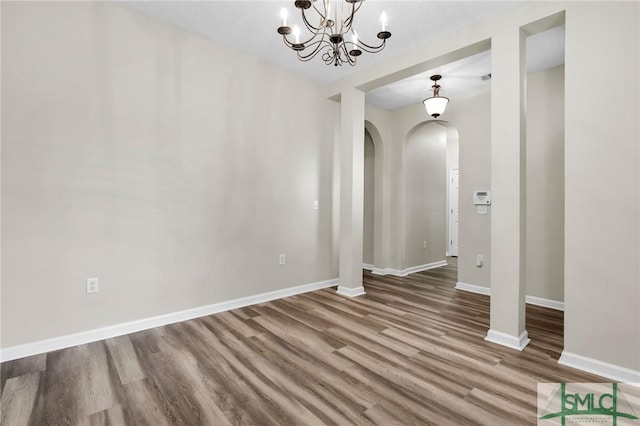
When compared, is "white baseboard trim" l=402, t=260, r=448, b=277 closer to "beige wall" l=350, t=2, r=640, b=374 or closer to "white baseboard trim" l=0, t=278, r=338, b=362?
"white baseboard trim" l=0, t=278, r=338, b=362

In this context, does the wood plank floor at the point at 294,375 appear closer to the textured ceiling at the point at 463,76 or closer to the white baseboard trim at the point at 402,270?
the white baseboard trim at the point at 402,270

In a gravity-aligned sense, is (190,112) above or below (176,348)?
above

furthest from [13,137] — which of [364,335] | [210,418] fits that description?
[364,335]

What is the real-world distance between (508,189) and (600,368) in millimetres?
1395

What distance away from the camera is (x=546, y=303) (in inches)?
143

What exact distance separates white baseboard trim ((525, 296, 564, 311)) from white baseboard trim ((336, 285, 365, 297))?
2.06 meters

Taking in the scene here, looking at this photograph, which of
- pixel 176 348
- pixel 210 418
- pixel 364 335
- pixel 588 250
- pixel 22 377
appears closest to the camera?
pixel 210 418

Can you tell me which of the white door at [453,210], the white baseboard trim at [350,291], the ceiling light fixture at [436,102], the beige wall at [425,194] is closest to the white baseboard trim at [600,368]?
the white baseboard trim at [350,291]

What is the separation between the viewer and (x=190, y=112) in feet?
10.1

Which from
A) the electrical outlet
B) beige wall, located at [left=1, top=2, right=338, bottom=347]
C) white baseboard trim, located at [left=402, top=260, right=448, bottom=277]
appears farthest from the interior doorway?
the electrical outlet

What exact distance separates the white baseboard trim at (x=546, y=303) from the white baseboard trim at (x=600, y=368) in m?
1.59

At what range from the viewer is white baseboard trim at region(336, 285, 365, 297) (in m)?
3.92

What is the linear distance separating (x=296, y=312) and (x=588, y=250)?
258 centimetres

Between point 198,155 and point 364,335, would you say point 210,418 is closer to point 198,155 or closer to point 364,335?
point 364,335
